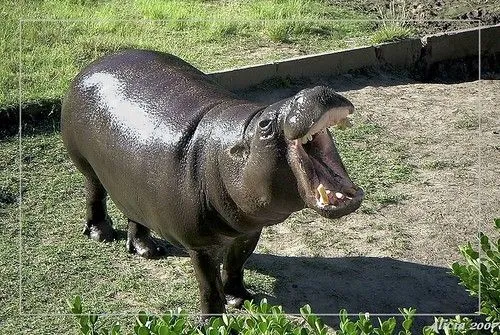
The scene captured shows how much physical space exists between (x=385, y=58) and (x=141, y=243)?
366 cm

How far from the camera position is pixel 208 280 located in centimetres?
424

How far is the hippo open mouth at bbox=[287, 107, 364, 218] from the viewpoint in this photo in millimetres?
3254

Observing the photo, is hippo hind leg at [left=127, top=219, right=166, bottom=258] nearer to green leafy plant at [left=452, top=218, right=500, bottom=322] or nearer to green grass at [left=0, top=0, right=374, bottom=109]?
green leafy plant at [left=452, top=218, right=500, bottom=322]

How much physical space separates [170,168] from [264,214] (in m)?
0.63

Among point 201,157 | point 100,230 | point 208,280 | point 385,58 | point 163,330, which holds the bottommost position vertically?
point 385,58

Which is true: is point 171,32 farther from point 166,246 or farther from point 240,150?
point 240,150

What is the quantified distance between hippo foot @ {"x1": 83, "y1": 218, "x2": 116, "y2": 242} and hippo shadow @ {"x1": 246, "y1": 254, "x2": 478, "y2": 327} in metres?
0.85

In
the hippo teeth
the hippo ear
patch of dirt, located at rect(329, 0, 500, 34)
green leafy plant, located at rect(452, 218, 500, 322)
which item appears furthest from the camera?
patch of dirt, located at rect(329, 0, 500, 34)

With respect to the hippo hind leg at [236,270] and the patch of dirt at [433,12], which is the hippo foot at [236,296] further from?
the patch of dirt at [433,12]

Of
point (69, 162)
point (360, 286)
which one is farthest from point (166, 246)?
point (69, 162)

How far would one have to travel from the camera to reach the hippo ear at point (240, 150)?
361 cm

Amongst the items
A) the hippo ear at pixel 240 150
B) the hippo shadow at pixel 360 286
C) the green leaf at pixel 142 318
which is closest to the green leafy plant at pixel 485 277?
the hippo shadow at pixel 360 286

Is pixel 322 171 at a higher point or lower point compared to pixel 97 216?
higher

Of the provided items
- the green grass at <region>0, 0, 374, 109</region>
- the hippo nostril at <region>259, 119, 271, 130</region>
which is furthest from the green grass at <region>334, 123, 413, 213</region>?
the hippo nostril at <region>259, 119, 271, 130</region>
